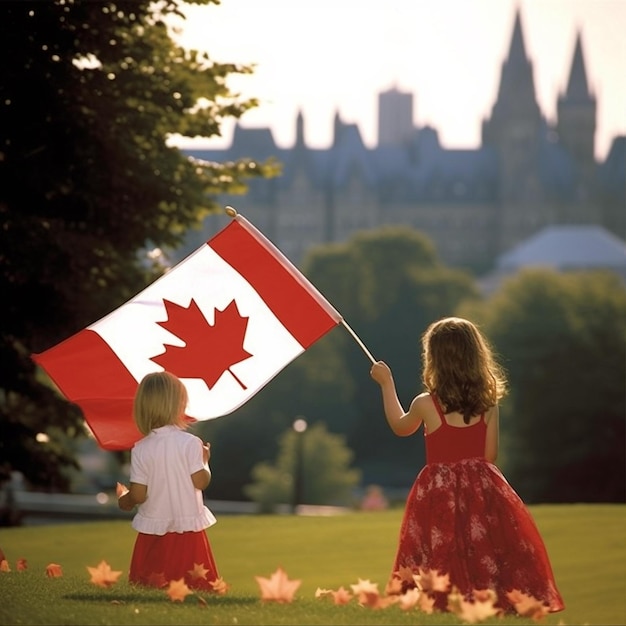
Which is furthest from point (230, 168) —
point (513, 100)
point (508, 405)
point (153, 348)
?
point (513, 100)

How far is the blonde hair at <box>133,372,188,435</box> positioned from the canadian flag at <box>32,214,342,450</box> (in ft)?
2.37

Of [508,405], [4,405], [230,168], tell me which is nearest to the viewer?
[230,168]

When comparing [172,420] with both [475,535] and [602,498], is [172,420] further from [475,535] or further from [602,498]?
[602,498]

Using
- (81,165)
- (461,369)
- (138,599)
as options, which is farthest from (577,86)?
(138,599)

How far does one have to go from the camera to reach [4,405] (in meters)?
20.2

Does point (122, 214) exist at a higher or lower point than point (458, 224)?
lower

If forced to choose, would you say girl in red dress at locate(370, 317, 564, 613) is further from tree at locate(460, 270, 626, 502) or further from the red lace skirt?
tree at locate(460, 270, 626, 502)

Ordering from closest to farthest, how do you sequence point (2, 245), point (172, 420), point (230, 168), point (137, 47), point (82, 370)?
point (172, 420) < point (82, 370) < point (2, 245) < point (137, 47) < point (230, 168)

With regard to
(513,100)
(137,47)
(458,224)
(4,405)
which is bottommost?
(4,405)

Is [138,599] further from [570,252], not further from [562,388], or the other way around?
[570,252]

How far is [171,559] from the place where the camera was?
7.86m

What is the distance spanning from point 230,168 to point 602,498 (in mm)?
37054

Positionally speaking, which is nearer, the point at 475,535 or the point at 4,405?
the point at 475,535

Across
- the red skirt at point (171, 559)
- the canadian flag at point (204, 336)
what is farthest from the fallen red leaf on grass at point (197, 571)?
the canadian flag at point (204, 336)
